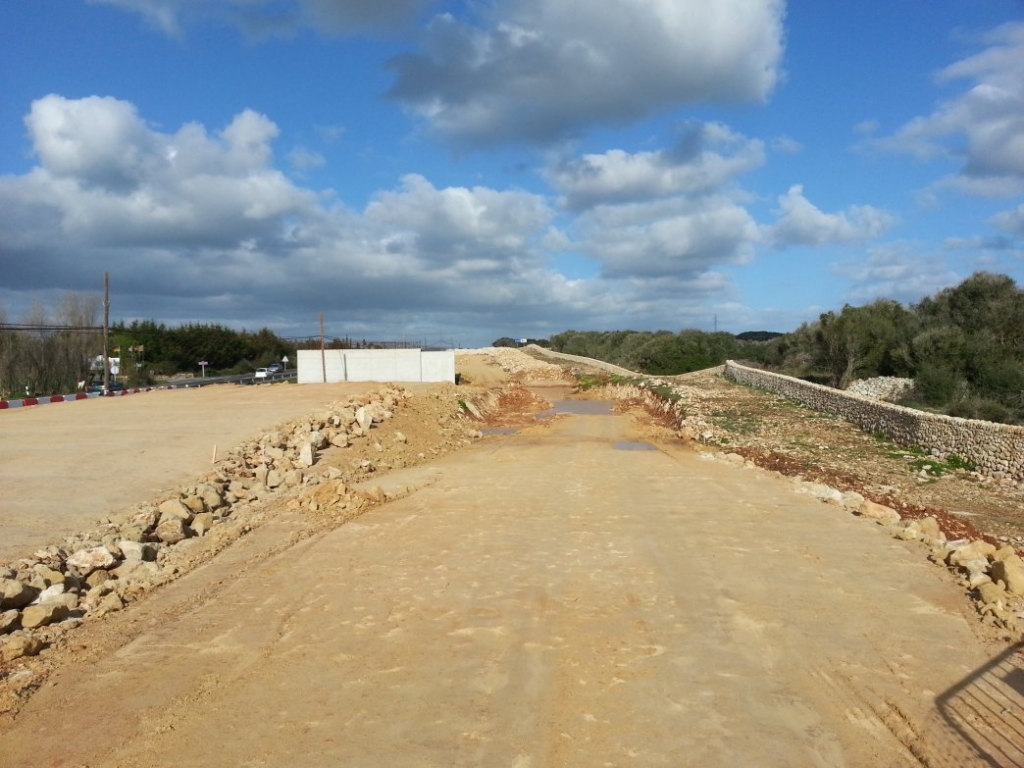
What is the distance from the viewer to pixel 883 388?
30.4 meters

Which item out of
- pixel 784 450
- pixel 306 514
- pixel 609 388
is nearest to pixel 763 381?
pixel 609 388

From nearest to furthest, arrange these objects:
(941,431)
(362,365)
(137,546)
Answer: (137,546)
(941,431)
(362,365)

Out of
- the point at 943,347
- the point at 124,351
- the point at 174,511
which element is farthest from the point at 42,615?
the point at 124,351

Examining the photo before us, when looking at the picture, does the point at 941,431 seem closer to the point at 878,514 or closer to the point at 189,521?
the point at 878,514

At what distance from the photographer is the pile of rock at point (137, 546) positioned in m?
6.62

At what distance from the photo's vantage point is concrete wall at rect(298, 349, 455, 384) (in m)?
34.8

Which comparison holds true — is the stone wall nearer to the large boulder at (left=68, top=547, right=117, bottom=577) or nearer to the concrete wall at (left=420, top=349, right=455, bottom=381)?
the large boulder at (left=68, top=547, right=117, bottom=577)

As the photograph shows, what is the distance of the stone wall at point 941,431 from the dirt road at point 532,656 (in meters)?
6.89

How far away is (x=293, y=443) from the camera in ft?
53.0

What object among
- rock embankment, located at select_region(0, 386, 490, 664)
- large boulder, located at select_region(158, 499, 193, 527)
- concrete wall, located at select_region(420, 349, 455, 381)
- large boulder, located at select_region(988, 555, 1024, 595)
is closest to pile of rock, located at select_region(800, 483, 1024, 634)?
large boulder, located at select_region(988, 555, 1024, 595)

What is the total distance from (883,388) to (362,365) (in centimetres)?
2355

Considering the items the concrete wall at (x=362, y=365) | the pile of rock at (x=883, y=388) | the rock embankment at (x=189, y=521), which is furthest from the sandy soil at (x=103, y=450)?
the pile of rock at (x=883, y=388)

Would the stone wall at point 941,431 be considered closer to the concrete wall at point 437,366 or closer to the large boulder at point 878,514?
the large boulder at point 878,514

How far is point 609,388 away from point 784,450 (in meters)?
→ 21.2
